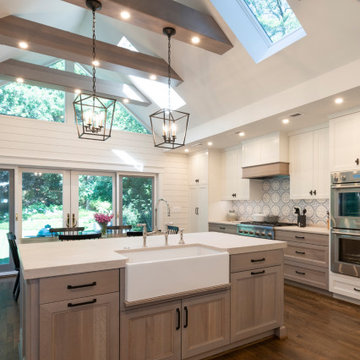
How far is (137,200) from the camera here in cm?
621

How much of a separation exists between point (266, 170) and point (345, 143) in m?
1.43

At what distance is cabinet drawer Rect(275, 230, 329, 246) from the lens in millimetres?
3845

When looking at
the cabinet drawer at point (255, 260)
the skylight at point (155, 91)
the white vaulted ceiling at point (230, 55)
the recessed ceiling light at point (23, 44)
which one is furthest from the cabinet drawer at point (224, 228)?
the recessed ceiling light at point (23, 44)

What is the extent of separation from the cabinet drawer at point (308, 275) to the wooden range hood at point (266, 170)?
145 centimetres

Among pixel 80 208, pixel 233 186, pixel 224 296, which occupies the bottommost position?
pixel 224 296

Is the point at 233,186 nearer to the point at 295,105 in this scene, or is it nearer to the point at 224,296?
the point at 295,105

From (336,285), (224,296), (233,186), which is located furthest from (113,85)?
(336,285)

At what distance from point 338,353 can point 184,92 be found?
3.94 meters

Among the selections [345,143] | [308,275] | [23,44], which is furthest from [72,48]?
[308,275]

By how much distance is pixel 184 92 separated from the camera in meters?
4.73

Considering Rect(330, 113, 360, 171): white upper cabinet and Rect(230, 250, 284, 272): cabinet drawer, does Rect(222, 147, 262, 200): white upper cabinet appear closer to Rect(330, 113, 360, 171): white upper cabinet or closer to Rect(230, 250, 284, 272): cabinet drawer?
Rect(330, 113, 360, 171): white upper cabinet

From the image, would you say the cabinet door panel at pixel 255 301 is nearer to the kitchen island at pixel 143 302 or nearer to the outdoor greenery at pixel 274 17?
the kitchen island at pixel 143 302

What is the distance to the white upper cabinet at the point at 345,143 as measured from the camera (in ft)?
11.4

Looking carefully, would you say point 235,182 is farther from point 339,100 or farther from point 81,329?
→ point 81,329
